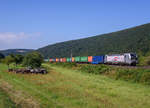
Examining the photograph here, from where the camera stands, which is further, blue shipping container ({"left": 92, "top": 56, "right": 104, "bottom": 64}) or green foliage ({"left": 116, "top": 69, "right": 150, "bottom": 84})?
blue shipping container ({"left": 92, "top": 56, "right": 104, "bottom": 64})

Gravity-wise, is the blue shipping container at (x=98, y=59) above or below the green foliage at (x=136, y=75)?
above

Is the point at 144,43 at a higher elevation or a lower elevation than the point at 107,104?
higher

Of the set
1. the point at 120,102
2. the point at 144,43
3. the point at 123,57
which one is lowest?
the point at 120,102

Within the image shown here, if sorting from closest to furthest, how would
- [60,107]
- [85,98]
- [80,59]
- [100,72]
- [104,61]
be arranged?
1. [60,107]
2. [85,98]
3. [100,72]
4. [104,61]
5. [80,59]

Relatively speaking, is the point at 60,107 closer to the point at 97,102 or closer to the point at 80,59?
the point at 97,102

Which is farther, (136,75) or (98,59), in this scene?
(98,59)

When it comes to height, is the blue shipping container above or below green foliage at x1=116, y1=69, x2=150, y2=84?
above

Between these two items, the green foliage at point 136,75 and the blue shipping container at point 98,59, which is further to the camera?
the blue shipping container at point 98,59

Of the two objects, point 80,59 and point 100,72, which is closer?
point 100,72

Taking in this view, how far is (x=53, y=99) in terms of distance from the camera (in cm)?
1425

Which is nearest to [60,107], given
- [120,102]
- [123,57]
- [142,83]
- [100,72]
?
[120,102]

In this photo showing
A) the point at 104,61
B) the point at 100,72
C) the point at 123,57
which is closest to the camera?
the point at 100,72

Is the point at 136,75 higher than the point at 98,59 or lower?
lower

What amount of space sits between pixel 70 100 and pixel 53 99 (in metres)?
1.38
